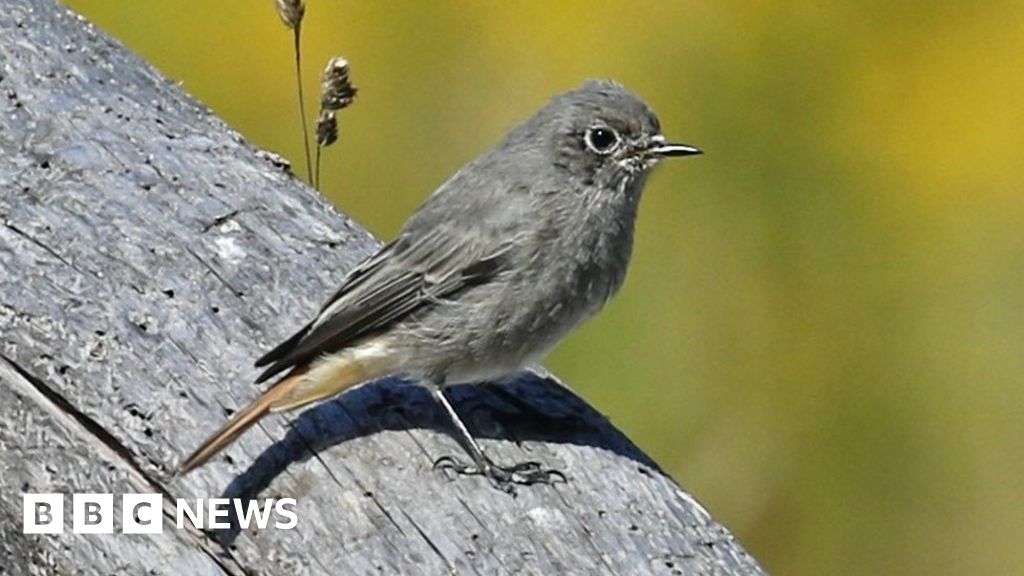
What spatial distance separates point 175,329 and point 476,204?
1.05 meters

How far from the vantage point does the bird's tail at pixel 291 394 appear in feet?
13.0

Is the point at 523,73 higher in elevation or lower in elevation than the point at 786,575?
higher

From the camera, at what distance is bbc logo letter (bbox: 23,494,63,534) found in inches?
154

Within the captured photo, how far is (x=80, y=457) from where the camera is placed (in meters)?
3.96

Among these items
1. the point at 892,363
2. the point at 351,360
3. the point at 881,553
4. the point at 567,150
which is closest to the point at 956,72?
the point at 892,363

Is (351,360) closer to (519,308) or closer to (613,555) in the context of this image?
(519,308)

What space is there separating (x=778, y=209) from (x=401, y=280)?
3.90m

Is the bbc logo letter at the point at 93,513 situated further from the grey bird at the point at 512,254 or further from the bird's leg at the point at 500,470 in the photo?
the grey bird at the point at 512,254

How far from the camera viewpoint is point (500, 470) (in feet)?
14.0

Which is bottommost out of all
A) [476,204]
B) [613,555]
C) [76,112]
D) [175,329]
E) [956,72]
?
[613,555]

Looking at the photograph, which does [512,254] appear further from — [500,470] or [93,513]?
[93,513]

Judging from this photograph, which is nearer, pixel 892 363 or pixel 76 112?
pixel 76 112

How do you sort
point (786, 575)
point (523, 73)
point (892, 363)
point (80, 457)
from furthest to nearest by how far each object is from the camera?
point (523, 73)
point (892, 363)
point (786, 575)
point (80, 457)

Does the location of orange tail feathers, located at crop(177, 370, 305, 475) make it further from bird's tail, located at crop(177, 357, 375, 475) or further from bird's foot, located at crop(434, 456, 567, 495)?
bird's foot, located at crop(434, 456, 567, 495)
